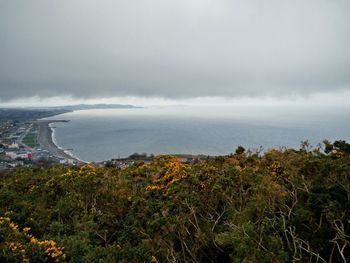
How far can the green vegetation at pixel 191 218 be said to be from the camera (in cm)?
454

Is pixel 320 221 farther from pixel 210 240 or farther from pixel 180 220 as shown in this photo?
pixel 180 220

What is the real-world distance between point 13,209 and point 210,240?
5.28 m

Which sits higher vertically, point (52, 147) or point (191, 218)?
point (191, 218)

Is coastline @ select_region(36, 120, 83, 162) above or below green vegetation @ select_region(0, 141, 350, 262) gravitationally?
below

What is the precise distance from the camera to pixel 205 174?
920cm

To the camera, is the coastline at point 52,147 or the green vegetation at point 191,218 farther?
the coastline at point 52,147

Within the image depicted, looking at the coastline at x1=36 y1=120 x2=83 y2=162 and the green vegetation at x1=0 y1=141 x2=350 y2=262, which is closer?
the green vegetation at x1=0 y1=141 x2=350 y2=262

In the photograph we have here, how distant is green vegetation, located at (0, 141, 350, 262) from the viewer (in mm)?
4535

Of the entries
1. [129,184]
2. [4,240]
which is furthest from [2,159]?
[4,240]

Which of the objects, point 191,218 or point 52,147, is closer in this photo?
point 191,218

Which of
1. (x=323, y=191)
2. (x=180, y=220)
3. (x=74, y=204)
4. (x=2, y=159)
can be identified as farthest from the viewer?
(x=2, y=159)

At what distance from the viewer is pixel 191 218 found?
7.14 m

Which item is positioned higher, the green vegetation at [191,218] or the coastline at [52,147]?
the green vegetation at [191,218]

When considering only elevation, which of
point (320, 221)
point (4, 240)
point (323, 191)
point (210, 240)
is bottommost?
point (210, 240)
